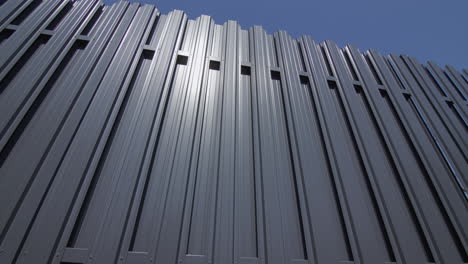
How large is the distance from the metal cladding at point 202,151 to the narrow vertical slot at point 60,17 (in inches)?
0.8

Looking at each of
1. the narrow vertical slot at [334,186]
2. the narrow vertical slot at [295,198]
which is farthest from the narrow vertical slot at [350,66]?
the narrow vertical slot at [295,198]

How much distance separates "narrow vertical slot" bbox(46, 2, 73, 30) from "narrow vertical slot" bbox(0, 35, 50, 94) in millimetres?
256

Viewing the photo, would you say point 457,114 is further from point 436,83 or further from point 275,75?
point 275,75

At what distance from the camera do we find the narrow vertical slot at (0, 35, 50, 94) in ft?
7.84

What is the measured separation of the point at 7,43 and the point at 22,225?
2381mm

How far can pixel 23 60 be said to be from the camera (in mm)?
2602

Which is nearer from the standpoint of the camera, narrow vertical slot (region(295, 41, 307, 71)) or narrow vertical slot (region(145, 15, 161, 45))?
narrow vertical slot (region(145, 15, 161, 45))

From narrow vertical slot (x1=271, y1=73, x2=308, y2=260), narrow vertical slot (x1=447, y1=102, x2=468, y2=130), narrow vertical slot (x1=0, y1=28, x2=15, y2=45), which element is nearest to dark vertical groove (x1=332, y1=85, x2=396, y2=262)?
narrow vertical slot (x1=271, y1=73, x2=308, y2=260)

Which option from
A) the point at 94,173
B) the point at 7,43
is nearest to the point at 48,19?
the point at 7,43

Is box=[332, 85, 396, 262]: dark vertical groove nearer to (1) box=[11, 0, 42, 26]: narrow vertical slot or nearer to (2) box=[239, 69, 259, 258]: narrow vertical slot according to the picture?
(2) box=[239, 69, 259, 258]: narrow vertical slot

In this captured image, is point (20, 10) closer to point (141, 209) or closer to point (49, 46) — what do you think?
point (49, 46)

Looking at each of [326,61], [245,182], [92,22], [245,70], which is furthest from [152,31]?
[326,61]

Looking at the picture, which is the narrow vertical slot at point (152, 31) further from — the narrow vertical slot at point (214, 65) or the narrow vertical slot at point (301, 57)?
the narrow vertical slot at point (301, 57)

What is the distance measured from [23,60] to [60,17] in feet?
3.41
